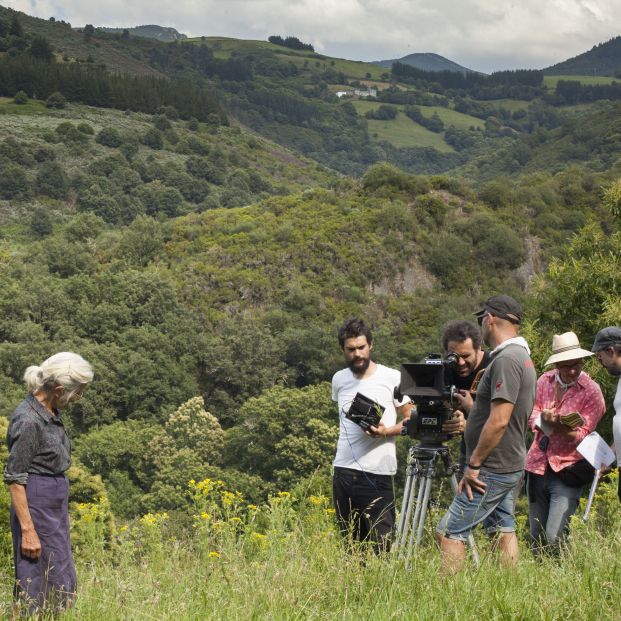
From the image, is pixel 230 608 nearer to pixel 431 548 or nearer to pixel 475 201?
pixel 431 548

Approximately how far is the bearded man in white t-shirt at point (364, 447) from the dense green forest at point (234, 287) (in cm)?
24

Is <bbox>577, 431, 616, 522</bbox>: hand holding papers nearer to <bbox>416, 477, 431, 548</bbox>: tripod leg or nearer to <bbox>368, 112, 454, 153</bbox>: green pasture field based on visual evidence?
<bbox>416, 477, 431, 548</bbox>: tripod leg

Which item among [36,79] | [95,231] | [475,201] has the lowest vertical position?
[95,231]

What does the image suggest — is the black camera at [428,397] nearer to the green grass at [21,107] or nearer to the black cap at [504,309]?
the black cap at [504,309]

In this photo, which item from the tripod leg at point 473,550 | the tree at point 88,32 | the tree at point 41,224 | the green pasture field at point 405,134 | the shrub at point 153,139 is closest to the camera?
the tripod leg at point 473,550

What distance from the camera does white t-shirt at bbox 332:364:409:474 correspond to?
4.62 metres

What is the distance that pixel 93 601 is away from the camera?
317 cm

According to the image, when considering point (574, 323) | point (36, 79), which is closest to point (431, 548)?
point (574, 323)

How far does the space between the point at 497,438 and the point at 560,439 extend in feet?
3.38

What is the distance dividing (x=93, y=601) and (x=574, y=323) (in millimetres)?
10708

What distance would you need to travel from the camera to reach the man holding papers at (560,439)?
14.9 feet

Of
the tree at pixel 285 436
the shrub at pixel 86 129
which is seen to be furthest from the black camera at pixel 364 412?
the shrub at pixel 86 129

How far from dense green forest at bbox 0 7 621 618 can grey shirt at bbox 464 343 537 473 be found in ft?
3.03

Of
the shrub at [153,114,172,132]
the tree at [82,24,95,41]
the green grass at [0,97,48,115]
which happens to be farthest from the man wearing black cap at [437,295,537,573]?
the tree at [82,24,95,41]
